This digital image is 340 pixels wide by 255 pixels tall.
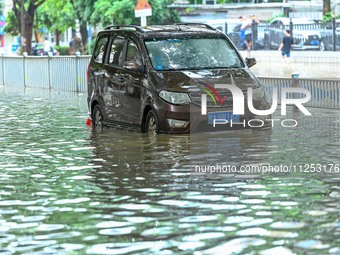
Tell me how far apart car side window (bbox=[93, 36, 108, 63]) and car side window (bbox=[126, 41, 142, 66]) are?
3.51ft

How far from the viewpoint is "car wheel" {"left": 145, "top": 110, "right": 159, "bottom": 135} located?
1639 centimetres

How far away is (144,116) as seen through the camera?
1681cm

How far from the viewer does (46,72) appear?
35.1 m

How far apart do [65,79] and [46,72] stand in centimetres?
202

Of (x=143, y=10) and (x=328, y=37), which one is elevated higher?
(x=143, y=10)

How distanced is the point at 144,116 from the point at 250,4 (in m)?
68.8

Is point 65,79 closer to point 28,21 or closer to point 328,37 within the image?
point 328,37

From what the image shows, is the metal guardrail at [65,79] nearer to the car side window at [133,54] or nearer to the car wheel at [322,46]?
the car side window at [133,54]

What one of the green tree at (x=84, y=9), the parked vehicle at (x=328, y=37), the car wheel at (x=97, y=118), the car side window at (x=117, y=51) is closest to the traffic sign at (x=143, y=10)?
the car wheel at (x=97, y=118)

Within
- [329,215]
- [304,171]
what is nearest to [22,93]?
[304,171]

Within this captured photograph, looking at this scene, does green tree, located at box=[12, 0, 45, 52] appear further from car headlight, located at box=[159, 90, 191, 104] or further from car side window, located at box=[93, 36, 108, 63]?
car headlight, located at box=[159, 90, 191, 104]

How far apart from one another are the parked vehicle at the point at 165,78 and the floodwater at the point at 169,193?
367mm

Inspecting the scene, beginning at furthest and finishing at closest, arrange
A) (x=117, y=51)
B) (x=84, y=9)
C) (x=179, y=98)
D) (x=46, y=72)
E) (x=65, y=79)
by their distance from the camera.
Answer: (x=84, y=9) → (x=46, y=72) → (x=65, y=79) → (x=117, y=51) → (x=179, y=98)

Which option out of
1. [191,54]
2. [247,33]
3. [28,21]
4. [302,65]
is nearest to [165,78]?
[191,54]
